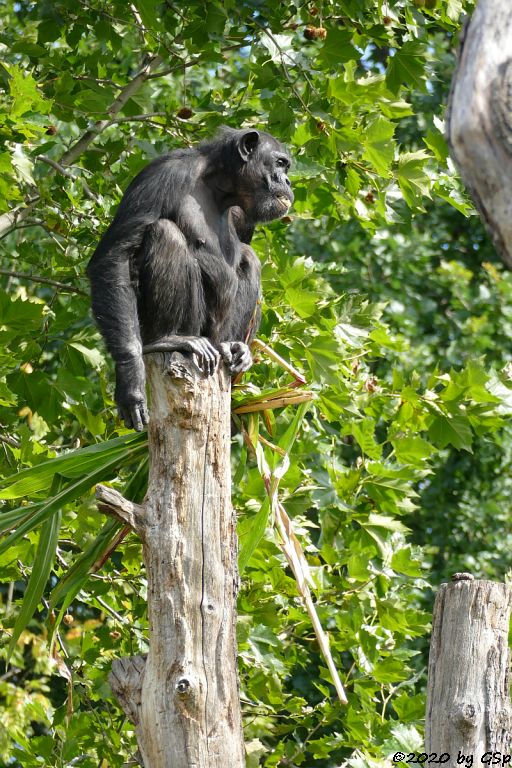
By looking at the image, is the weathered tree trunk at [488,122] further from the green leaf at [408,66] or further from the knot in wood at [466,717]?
the green leaf at [408,66]

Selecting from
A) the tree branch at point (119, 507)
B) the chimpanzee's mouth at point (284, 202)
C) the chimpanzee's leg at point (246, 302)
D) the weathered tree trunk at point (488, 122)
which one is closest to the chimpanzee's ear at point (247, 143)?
the chimpanzee's mouth at point (284, 202)

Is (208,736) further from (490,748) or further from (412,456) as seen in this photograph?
(412,456)

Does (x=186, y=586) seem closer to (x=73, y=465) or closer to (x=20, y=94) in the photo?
(x=73, y=465)

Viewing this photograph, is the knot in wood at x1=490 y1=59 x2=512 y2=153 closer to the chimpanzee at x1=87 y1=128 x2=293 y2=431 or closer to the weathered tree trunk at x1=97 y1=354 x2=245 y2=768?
the weathered tree trunk at x1=97 y1=354 x2=245 y2=768

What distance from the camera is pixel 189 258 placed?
4.67m

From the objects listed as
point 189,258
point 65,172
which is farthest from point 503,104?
point 65,172

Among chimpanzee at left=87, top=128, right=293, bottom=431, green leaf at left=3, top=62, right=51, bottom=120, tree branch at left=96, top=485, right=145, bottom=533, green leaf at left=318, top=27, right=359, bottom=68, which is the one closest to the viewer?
tree branch at left=96, top=485, right=145, bottom=533

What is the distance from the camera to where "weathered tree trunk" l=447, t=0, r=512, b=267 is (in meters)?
1.57

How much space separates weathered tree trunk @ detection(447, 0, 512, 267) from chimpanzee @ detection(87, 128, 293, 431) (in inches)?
88.4

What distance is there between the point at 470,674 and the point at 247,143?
2894 mm

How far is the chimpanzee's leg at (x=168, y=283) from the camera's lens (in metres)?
→ 4.59

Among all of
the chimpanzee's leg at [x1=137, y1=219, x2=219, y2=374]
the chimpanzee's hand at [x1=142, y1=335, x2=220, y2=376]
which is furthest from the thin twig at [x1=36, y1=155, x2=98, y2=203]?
the chimpanzee's hand at [x1=142, y1=335, x2=220, y2=376]

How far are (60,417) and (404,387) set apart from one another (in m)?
1.94

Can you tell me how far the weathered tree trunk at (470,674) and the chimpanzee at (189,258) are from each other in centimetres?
122
